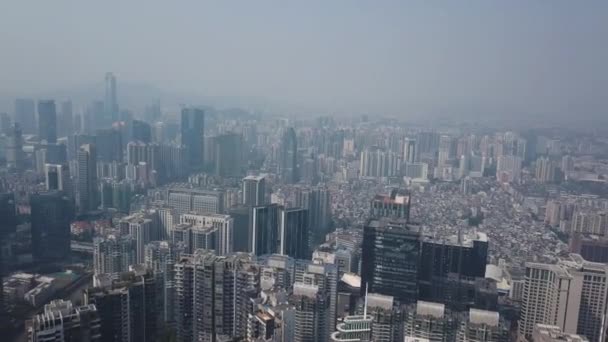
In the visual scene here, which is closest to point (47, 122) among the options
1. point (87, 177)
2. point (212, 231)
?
point (87, 177)

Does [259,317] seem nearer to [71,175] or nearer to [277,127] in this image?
[277,127]

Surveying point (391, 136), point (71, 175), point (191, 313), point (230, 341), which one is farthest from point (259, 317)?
point (71, 175)

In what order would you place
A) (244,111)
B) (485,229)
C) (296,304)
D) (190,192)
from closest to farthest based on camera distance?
1. (296,304)
2. (485,229)
3. (244,111)
4. (190,192)

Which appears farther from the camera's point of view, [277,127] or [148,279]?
[277,127]

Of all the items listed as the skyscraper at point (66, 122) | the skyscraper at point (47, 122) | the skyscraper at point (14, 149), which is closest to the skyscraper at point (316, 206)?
the skyscraper at point (66, 122)

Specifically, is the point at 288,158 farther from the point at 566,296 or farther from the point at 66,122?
the point at 566,296

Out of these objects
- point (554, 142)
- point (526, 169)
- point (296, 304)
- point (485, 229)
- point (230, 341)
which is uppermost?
point (554, 142)

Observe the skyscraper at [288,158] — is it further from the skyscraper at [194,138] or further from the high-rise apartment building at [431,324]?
the high-rise apartment building at [431,324]
